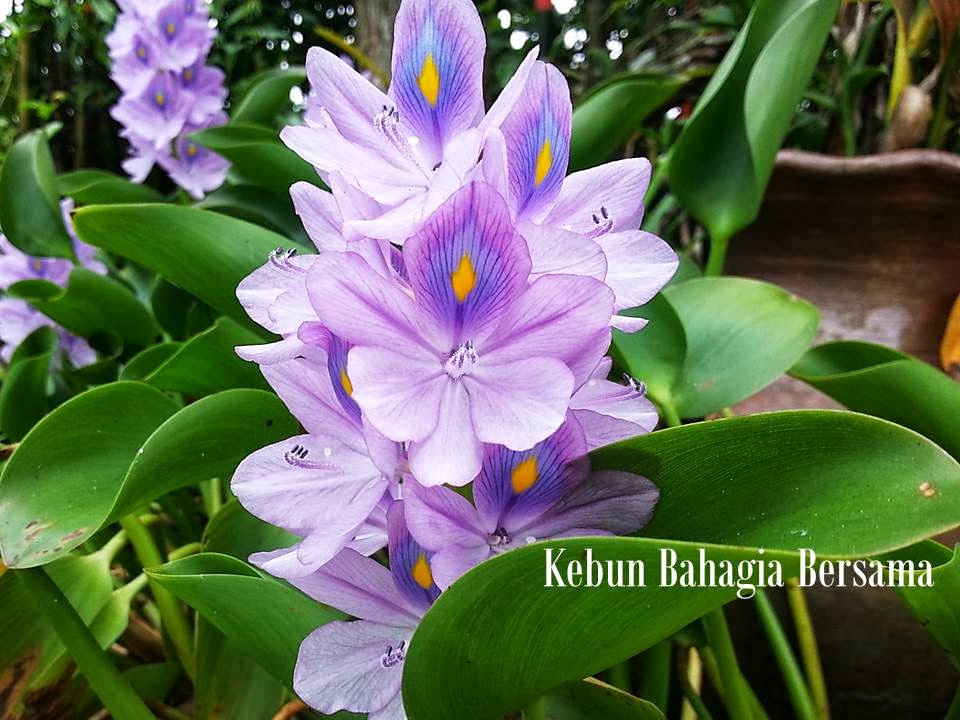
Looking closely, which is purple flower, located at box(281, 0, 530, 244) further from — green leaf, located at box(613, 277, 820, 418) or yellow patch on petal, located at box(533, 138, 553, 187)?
green leaf, located at box(613, 277, 820, 418)

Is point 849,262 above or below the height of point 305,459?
below

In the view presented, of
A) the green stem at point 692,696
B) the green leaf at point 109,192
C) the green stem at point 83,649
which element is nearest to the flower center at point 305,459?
the green stem at point 83,649

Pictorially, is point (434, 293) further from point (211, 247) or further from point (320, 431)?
point (211, 247)

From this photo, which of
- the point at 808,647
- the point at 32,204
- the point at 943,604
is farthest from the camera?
the point at 32,204

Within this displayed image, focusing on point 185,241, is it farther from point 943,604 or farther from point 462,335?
point 943,604

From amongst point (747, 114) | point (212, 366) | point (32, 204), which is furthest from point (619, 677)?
point (32, 204)

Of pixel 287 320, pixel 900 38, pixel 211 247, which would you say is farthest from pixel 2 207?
pixel 900 38

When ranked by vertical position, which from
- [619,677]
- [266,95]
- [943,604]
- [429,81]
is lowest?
[619,677]

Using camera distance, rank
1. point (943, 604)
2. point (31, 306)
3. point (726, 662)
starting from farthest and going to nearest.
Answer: point (31, 306), point (726, 662), point (943, 604)
